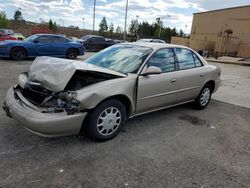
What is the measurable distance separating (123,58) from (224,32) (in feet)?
96.8

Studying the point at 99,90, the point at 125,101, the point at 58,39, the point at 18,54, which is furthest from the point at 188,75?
the point at 58,39

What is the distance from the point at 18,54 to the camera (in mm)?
11227

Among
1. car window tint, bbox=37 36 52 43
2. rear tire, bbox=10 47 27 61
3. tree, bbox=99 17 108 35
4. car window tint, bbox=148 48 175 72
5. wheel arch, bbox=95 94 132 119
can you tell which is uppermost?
tree, bbox=99 17 108 35

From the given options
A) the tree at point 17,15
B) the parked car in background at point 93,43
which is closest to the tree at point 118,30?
the tree at point 17,15

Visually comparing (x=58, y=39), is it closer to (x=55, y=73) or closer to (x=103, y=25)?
(x=55, y=73)

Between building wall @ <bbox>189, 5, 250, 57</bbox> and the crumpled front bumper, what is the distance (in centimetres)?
2566

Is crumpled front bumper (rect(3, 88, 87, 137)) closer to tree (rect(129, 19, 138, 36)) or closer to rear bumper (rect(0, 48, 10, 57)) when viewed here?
rear bumper (rect(0, 48, 10, 57))

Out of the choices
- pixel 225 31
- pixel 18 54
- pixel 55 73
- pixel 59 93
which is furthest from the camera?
pixel 225 31

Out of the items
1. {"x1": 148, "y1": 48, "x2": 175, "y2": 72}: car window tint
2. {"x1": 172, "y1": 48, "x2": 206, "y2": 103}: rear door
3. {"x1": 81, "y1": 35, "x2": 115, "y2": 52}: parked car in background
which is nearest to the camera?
{"x1": 148, "y1": 48, "x2": 175, "y2": 72}: car window tint

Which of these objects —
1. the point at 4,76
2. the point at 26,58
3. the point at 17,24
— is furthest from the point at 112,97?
the point at 17,24

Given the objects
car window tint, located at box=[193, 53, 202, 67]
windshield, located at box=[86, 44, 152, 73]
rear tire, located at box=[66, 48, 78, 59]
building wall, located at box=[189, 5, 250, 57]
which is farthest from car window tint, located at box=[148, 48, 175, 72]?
building wall, located at box=[189, 5, 250, 57]

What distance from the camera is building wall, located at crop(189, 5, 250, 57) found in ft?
91.3

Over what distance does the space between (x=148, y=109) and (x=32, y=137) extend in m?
1.91

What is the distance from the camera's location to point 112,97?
3439 mm
